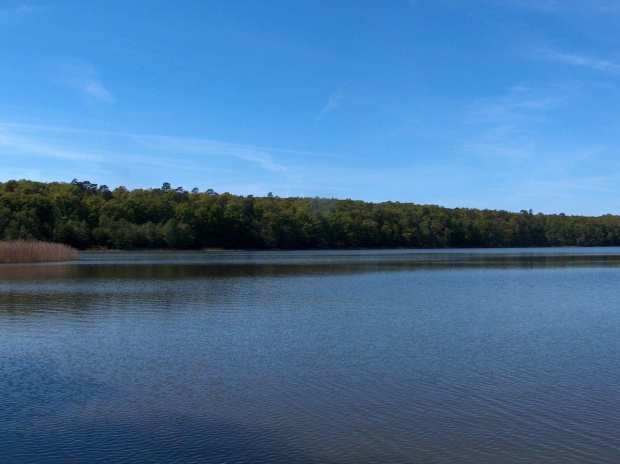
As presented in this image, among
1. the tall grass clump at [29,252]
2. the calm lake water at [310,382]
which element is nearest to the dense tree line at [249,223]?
the tall grass clump at [29,252]

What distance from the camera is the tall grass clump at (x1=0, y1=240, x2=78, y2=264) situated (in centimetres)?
4884

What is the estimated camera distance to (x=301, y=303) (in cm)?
2205

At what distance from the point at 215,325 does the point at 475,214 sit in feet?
436

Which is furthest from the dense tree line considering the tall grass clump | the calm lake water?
the calm lake water

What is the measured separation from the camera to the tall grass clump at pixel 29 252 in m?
48.8

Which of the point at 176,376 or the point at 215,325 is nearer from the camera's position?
the point at 176,376

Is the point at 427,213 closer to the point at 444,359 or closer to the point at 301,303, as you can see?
the point at 301,303

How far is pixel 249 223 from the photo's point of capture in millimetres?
107375

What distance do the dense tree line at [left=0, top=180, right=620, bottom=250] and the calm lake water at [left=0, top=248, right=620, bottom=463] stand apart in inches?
2447

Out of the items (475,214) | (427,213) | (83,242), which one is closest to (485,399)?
(83,242)

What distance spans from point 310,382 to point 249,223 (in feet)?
320

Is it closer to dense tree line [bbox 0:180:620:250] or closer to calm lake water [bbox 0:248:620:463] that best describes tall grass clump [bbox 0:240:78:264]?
dense tree line [bbox 0:180:620:250]

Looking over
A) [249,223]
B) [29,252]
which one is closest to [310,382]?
[29,252]

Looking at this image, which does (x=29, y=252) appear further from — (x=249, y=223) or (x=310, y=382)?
(x=249, y=223)
